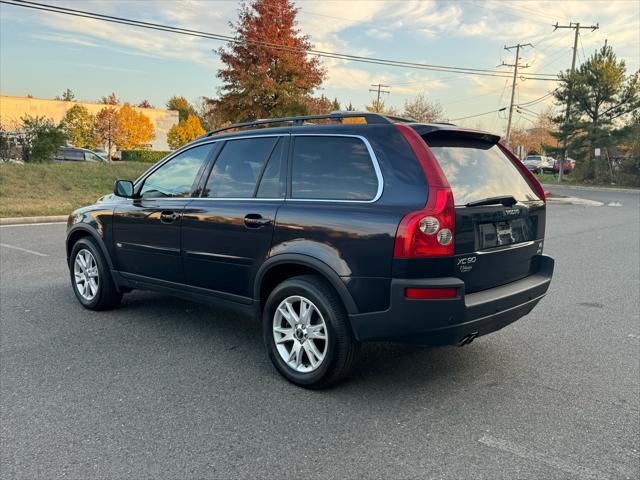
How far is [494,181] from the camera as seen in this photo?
3879mm

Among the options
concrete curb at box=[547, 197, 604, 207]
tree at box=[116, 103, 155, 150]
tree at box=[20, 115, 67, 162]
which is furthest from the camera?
tree at box=[116, 103, 155, 150]

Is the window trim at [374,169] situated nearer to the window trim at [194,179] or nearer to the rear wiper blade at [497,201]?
the rear wiper blade at [497,201]

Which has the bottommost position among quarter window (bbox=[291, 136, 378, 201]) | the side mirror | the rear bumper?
the rear bumper

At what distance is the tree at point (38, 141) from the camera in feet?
67.9

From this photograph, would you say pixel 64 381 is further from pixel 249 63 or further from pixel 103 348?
pixel 249 63

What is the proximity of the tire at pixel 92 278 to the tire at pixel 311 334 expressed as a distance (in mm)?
2222

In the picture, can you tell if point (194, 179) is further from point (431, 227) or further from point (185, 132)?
point (185, 132)

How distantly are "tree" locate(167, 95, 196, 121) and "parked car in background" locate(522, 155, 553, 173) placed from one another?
51041 mm

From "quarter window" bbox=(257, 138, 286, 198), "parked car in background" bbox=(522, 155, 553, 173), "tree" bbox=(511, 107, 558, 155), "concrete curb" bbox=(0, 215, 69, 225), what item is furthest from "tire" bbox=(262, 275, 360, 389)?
"tree" bbox=(511, 107, 558, 155)

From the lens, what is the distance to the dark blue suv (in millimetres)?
3283

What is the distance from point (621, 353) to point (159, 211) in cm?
417

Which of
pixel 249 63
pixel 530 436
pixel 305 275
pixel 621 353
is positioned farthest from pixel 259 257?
pixel 249 63

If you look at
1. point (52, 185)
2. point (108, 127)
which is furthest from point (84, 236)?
point (108, 127)

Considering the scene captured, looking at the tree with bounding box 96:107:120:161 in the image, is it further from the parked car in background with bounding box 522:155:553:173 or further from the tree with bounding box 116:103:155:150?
the parked car in background with bounding box 522:155:553:173
